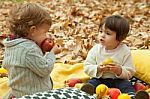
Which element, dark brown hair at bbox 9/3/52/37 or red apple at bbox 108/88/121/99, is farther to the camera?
red apple at bbox 108/88/121/99

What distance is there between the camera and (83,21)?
766 centimetres

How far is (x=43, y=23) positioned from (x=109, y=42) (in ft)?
2.73

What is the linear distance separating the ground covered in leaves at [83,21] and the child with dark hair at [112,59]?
3.34ft

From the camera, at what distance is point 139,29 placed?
7051mm

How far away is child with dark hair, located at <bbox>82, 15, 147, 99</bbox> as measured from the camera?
405 centimetres

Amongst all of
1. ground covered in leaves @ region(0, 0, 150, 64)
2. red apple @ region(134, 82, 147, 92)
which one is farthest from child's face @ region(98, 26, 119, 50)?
ground covered in leaves @ region(0, 0, 150, 64)

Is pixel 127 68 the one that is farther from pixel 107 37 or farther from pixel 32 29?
pixel 32 29

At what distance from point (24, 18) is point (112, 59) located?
3.56 feet

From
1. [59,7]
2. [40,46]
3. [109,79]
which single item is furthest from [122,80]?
[59,7]

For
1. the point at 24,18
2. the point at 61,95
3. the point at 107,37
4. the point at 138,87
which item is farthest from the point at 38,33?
the point at 138,87

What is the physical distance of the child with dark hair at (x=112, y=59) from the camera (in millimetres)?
4047

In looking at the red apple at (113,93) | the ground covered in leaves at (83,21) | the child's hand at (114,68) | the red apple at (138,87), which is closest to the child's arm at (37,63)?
the red apple at (113,93)

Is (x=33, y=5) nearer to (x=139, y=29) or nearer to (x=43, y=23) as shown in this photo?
(x=43, y=23)

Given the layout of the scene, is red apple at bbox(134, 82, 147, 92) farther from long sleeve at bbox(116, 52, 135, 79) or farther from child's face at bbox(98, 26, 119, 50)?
child's face at bbox(98, 26, 119, 50)
